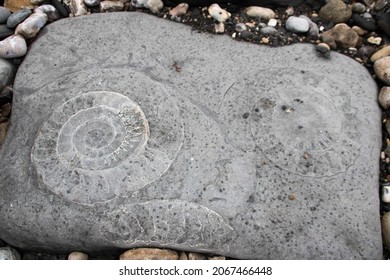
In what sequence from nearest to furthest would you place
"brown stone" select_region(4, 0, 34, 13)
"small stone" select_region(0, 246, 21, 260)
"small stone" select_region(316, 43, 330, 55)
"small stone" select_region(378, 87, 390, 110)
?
"small stone" select_region(0, 246, 21, 260) → "small stone" select_region(378, 87, 390, 110) → "small stone" select_region(316, 43, 330, 55) → "brown stone" select_region(4, 0, 34, 13)

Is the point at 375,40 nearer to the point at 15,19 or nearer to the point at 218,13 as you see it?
the point at 218,13

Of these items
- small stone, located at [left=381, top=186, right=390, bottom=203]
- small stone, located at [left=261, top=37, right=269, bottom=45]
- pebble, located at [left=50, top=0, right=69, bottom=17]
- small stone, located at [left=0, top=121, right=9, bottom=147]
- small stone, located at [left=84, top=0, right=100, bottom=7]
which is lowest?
small stone, located at [left=381, top=186, right=390, bottom=203]

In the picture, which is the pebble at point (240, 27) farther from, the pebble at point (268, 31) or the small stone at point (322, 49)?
the small stone at point (322, 49)

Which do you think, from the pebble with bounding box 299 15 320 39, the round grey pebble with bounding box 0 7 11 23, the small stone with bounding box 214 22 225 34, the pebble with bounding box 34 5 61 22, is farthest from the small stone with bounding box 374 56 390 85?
the round grey pebble with bounding box 0 7 11 23

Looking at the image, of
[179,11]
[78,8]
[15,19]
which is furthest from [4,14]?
[179,11]

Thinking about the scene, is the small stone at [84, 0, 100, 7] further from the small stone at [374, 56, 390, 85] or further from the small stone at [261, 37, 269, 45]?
the small stone at [374, 56, 390, 85]

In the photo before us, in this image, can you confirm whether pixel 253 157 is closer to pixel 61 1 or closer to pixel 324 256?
pixel 324 256

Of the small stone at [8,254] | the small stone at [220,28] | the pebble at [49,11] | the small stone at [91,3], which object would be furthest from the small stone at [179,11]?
the small stone at [8,254]
